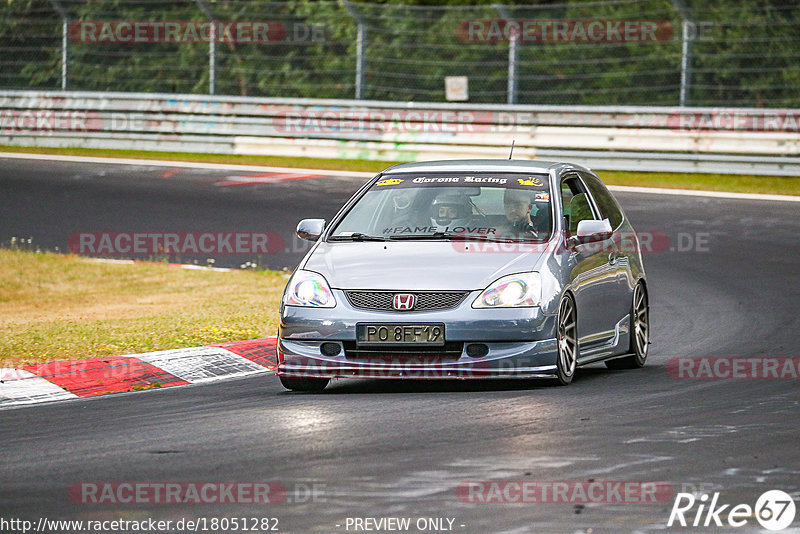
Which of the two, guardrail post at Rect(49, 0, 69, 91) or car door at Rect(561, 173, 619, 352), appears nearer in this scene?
car door at Rect(561, 173, 619, 352)

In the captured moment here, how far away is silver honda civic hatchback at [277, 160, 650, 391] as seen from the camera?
8.91 m

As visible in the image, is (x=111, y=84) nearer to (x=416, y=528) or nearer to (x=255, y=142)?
(x=255, y=142)

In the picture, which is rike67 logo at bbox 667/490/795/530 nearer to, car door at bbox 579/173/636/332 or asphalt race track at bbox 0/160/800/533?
asphalt race track at bbox 0/160/800/533

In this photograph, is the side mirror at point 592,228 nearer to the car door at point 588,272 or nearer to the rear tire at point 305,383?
the car door at point 588,272

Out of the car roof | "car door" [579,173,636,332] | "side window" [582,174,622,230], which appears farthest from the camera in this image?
"side window" [582,174,622,230]

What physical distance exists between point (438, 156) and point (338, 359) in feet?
50.5

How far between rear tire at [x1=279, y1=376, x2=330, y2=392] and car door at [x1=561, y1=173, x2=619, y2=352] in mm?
1693

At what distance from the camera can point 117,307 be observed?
14320mm

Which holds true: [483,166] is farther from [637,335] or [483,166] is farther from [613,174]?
[613,174]

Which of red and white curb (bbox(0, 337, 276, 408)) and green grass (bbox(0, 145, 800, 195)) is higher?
green grass (bbox(0, 145, 800, 195))

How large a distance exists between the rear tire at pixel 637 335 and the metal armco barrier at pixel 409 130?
11.5 metres

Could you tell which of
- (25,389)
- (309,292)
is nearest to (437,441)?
(309,292)

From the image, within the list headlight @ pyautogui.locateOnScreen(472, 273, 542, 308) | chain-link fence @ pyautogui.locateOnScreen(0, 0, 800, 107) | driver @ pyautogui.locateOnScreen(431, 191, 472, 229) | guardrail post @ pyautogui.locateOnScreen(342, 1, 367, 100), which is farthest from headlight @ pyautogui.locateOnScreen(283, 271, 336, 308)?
guardrail post @ pyautogui.locateOnScreen(342, 1, 367, 100)

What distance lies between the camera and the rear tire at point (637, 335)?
35.5ft
